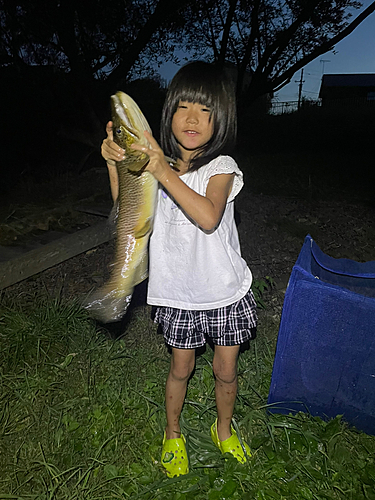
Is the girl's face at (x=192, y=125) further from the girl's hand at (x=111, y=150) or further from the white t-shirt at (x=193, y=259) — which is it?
the girl's hand at (x=111, y=150)

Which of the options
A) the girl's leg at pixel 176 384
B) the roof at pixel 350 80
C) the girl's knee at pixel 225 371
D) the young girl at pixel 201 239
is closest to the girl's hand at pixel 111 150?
the young girl at pixel 201 239

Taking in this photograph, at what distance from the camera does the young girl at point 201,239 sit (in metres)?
1.67

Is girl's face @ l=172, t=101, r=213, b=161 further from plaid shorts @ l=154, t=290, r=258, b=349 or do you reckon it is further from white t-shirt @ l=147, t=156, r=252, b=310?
plaid shorts @ l=154, t=290, r=258, b=349

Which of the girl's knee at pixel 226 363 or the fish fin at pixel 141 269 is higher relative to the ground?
the fish fin at pixel 141 269

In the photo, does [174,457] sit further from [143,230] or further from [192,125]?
[192,125]

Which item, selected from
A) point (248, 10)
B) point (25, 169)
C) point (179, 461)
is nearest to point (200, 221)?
point (179, 461)

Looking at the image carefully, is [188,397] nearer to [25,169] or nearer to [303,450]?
[303,450]

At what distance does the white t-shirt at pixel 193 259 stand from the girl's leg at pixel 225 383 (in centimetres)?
28

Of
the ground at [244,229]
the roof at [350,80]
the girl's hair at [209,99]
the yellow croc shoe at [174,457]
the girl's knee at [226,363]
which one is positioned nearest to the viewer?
the girl's hair at [209,99]

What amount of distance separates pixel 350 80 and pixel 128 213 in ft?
137

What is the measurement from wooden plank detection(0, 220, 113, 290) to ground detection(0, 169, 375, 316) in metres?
0.09

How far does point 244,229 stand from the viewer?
18.0 feet

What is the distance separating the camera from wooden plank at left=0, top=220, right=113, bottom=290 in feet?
11.9

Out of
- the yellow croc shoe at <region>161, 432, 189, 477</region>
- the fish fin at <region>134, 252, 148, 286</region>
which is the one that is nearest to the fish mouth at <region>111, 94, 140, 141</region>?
the fish fin at <region>134, 252, 148, 286</region>
